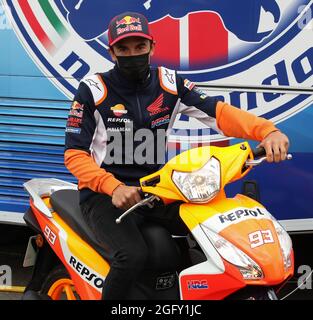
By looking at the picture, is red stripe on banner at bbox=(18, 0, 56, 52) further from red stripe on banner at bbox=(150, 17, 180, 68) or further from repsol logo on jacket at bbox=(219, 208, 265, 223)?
repsol logo on jacket at bbox=(219, 208, 265, 223)

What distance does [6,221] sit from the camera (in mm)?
4602

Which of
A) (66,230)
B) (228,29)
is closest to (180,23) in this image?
(228,29)

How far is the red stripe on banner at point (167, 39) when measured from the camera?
4168mm

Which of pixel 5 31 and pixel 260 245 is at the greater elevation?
pixel 5 31

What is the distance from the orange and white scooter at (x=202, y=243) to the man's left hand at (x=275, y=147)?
0.18ft

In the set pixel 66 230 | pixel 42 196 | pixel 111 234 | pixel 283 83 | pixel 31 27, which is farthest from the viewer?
pixel 31 27

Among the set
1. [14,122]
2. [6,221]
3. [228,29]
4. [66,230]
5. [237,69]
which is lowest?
[6,221]

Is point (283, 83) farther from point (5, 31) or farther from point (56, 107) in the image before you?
point (5, 31)

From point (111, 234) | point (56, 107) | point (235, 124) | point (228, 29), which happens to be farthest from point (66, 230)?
point (228, 29)

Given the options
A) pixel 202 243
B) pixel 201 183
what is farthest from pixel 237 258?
pixel 201 183

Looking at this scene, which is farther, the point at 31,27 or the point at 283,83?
the point at 31,27

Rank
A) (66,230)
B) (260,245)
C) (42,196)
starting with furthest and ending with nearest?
(42,196) → (66,230) → (260,245)

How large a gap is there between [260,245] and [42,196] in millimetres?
1460

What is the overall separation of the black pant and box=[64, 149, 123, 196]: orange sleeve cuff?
0.16 m
